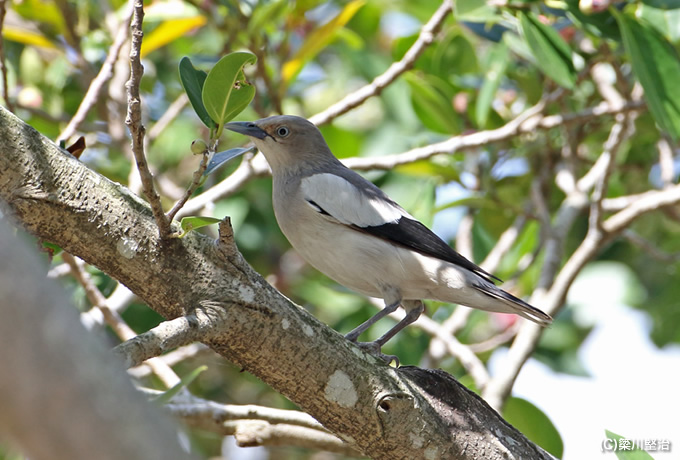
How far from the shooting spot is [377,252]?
4.37 metres

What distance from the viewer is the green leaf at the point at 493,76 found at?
5.30 m

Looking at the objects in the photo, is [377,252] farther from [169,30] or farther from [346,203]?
[169,30]

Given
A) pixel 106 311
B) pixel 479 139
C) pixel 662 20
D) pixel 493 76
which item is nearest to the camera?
pixel 106 311

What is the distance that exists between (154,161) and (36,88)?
112 cm

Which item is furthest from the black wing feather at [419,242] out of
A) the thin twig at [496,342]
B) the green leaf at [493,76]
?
the thin twig at [496,342]

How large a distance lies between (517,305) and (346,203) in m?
1.19

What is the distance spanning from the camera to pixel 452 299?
4477mm

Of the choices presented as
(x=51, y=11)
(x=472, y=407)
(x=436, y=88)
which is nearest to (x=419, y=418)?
(x=472, y=407)

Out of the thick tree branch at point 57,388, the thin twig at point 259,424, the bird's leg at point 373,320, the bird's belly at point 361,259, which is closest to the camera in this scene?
the thick tree branch at point 57,388

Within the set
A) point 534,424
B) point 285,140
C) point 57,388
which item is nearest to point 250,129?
point 285,140

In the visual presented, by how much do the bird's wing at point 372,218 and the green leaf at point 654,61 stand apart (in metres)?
1.50

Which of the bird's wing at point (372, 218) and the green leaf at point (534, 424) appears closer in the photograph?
the bird's wing at point (372, 218)

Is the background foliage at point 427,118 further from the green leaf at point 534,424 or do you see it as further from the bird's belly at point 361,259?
the bird's belly at point 361,259

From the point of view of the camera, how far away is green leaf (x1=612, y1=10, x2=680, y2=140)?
14.4 ft
